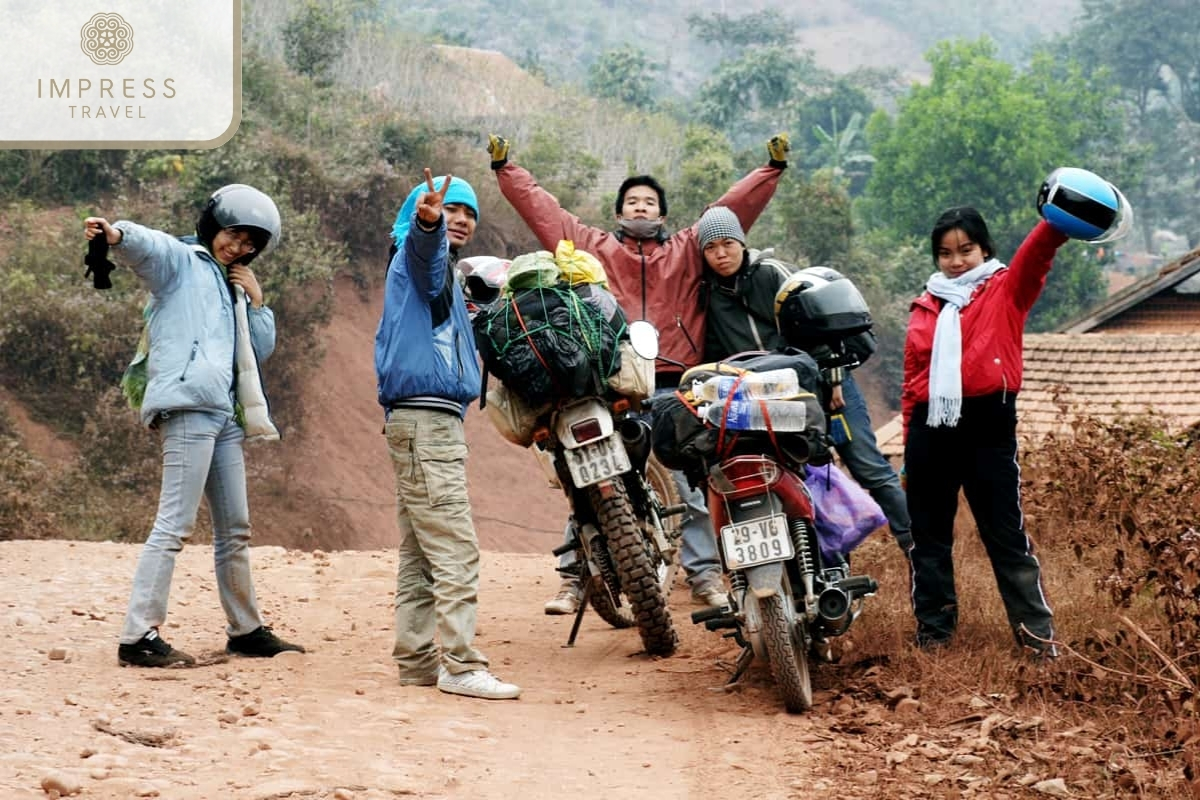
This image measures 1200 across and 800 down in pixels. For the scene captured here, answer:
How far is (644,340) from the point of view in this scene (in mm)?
6363

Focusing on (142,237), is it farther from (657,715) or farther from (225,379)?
(657,715)

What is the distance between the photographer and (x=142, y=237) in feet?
19.2

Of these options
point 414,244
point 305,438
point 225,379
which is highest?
point 414,244

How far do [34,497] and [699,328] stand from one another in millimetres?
9232

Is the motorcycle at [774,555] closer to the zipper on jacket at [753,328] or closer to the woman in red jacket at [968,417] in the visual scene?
the woman in red jacket at [968,417]

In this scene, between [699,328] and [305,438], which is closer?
[699,328]

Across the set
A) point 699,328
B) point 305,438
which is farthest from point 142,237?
point 305,438

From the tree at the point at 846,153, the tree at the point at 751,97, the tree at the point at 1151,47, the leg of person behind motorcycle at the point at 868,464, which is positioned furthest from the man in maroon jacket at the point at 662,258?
the tree at the point at 1151,47

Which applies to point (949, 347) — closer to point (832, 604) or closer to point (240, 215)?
point (832, 604)

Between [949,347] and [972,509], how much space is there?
0.70 meters

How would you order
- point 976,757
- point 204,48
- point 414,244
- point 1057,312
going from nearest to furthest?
1. point 976,757
2. point 414,244
3. point 204,48
4. point 1057,312

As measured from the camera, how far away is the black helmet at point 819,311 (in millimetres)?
6219

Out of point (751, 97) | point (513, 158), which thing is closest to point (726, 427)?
point (513, 158)

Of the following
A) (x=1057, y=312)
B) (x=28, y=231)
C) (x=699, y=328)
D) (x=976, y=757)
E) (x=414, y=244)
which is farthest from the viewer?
(x=1057, y=312)
